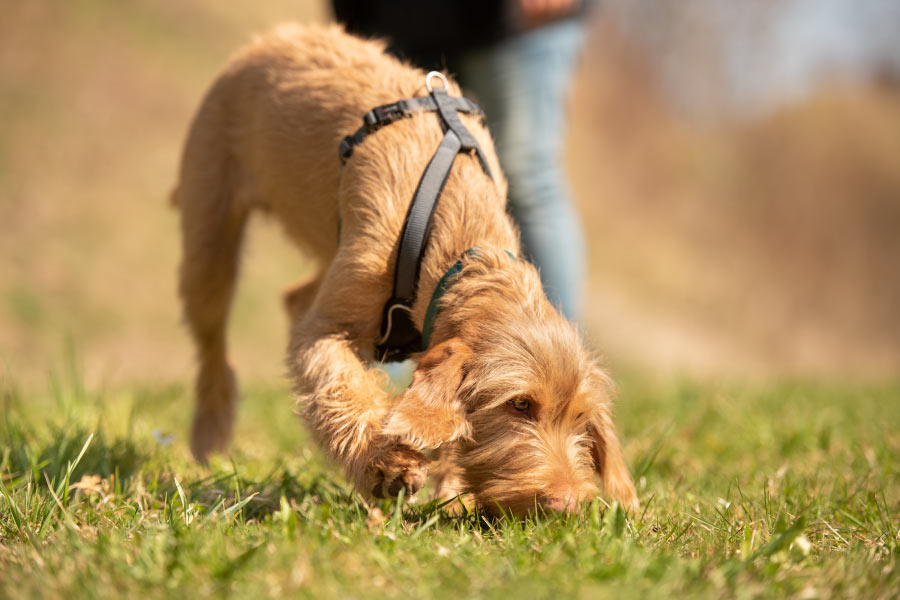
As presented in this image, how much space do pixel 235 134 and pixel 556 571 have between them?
2538 millimetres

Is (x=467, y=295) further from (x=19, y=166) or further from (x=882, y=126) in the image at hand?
(x=882, y=126)

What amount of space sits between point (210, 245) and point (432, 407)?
72.8 inches

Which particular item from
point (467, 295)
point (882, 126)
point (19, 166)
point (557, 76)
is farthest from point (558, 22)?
point (882, 126)

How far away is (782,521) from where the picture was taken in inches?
81.0

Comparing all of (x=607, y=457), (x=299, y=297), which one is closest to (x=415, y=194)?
(x=607, y=457)

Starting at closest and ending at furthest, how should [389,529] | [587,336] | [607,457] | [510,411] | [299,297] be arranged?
[389,529], [510,411], [607,457], [587,336], [299,297]

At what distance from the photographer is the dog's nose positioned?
86.5 inches

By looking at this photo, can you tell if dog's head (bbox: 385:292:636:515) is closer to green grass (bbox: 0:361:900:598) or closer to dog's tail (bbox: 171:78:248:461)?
green grass (bbox: 0:361:900:598)

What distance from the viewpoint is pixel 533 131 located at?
3818 millimetres

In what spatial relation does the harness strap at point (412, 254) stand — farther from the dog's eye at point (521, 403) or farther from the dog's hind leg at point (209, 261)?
the dog's hind leg at point (209, 261)

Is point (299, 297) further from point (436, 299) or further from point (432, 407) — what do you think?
point (432, 407)

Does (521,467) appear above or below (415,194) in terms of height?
below

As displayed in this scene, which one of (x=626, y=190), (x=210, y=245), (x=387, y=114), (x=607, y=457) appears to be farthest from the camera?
(x=626, y=190)

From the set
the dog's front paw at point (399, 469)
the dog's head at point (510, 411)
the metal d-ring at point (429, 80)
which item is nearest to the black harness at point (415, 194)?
the metal d-ring at point (429, 80)
